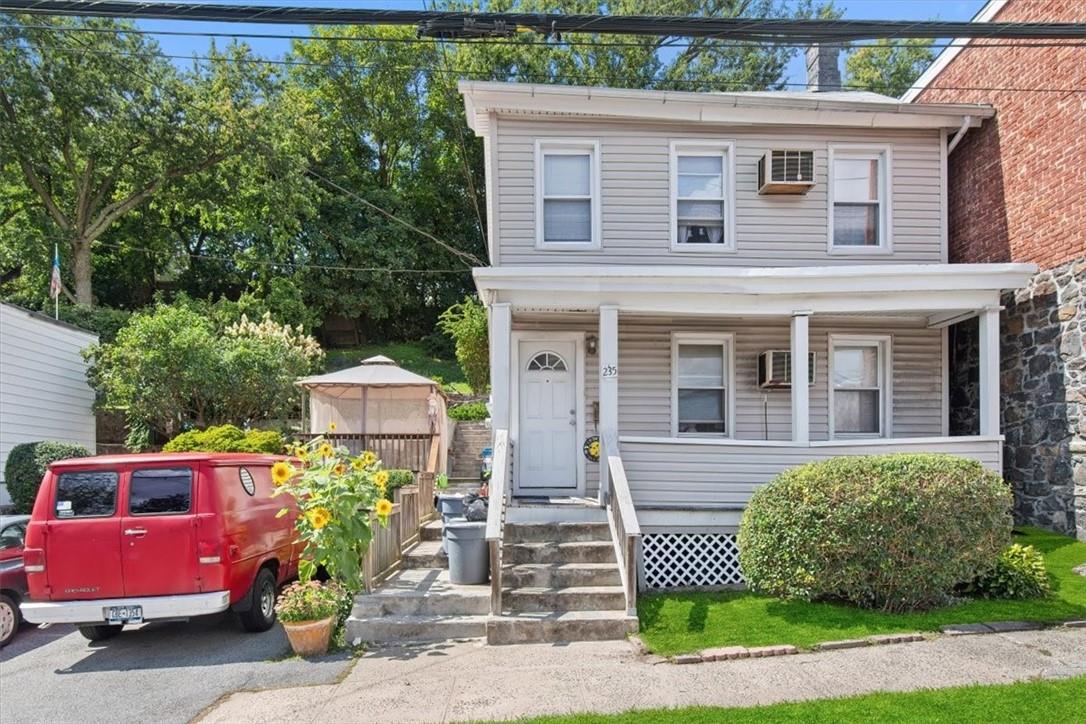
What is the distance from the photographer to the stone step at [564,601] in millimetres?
6617

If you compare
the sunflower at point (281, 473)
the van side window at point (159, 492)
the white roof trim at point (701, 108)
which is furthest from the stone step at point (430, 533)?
the white roof trim at point (701, 108)

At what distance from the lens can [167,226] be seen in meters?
28.5

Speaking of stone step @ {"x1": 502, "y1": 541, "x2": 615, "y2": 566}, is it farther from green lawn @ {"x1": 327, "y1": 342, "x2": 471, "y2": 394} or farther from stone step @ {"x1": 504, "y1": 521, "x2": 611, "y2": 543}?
green lawn @ {"x1": 327, "y1": 342, "x2": 471, "y2": 394}

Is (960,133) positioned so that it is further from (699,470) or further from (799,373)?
(699,470)

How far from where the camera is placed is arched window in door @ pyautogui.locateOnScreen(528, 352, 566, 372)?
9.90m

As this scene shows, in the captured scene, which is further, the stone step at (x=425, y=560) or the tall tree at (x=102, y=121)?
the tall tree at (x=102, y=121)

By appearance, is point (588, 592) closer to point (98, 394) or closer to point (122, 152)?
point (98, 394)

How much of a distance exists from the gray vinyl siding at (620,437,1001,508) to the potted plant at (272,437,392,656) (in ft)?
10.5

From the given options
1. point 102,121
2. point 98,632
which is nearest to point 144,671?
point 98,632

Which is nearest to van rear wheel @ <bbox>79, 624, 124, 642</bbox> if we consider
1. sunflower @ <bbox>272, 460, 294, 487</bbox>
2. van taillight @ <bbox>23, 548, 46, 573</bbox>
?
van taillight @ <bbox>23, 548, 46, 573</bbox>

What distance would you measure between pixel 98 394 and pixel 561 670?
1444 centimetres

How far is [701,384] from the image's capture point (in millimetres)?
10078

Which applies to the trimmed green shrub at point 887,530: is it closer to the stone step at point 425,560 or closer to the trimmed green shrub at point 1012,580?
the trimmed green shrub at point 1012,580

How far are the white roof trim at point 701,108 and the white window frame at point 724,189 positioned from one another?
1.14ft
